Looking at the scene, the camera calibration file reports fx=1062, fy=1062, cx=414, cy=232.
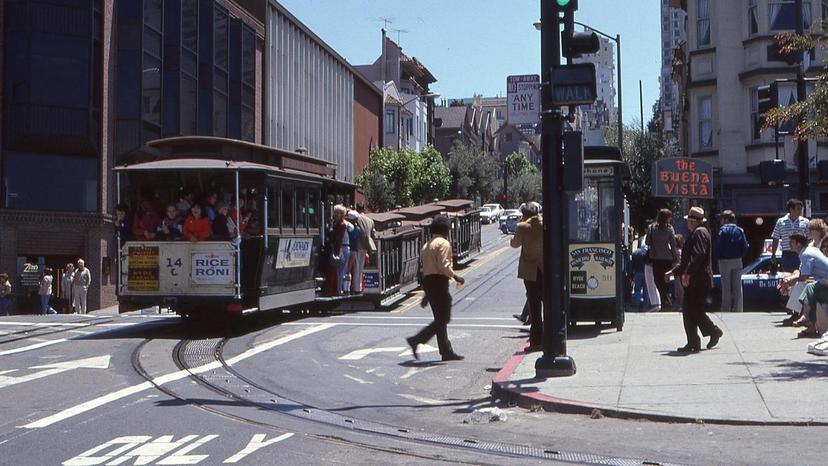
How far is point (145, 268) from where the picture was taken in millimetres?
16469

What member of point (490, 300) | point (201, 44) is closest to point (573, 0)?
point (490, 300)

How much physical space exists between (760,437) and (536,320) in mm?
5470

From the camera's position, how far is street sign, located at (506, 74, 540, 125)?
57.1ft

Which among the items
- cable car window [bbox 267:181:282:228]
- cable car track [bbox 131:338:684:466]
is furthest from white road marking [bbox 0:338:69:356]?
cable car window [bbox 267:181:282:228]

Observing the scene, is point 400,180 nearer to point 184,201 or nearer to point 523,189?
point 523,189

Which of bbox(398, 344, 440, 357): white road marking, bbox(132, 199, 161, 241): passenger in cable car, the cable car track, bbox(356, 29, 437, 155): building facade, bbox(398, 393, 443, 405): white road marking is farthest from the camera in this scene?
bbox(356, 29, 437, 155): building facade

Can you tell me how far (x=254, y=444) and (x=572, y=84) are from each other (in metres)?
5.15

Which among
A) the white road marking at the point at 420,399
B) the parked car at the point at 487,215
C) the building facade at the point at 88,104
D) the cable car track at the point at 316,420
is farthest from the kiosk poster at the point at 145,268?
the parked car at the point at 487,215

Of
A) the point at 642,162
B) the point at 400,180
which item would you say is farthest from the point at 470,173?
the point at 642,162

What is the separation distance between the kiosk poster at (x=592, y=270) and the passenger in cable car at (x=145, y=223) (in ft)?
21.3

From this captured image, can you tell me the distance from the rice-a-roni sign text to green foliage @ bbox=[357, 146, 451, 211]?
1377 inches

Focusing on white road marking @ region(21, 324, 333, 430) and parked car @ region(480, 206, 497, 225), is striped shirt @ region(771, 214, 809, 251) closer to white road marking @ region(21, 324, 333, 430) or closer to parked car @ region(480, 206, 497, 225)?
white road marking @ region(21, 324, 333, 430)

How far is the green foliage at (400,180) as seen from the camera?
201ft

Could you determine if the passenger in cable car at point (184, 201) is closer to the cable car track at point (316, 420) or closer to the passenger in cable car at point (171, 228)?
the passenger in cable car at point (171, 228)
